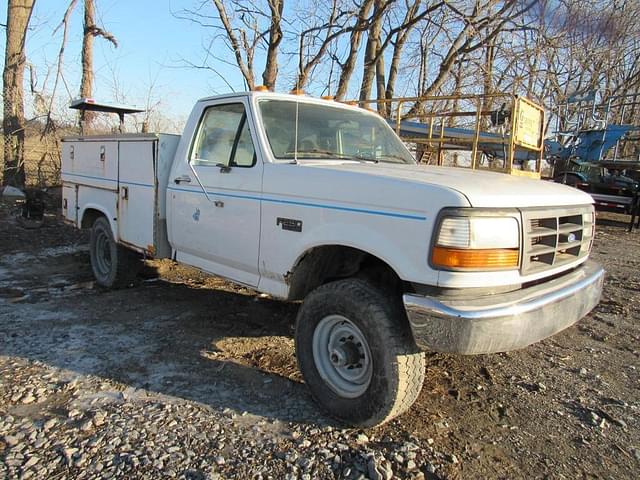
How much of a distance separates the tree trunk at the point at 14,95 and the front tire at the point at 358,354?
37.8 ft

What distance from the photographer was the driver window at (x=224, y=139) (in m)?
3.75

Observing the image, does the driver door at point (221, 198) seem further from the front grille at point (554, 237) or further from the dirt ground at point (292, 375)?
the front grille at point (554, 237)

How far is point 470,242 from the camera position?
97.4 inches

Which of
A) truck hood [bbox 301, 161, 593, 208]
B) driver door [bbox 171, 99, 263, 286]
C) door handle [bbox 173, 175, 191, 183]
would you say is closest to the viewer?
truck hood [bbox 301, 161, 593, 208]

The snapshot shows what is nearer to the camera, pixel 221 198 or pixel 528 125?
pixel 221 198

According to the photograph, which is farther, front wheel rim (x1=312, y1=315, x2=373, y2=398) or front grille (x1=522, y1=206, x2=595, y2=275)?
front wheel rim (x1=312, y1=315, x2=373, y2=398)

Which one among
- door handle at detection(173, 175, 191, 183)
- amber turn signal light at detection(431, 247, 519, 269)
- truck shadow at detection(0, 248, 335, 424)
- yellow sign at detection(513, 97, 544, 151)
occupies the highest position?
yellow sign at detection(513, 97, 544, 151)

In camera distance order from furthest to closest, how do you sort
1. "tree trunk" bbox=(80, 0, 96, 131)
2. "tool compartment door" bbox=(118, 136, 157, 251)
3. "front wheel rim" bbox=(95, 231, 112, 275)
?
"tree trunk" bbox=(80, 0, 96, 131)
"front wheel rim" bbox=(95, 231, 112, 275)
"tool compartment door" bbox=(118, 136, 157, 251)

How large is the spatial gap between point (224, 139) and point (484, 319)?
8.44 ft

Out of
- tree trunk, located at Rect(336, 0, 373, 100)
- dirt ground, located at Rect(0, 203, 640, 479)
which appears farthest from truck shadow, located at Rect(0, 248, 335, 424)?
tree trunk, located at Rect(336, 0, 373, 100)

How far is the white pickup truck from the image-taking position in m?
2.52

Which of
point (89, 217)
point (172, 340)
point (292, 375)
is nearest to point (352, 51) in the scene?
point (89, 217)

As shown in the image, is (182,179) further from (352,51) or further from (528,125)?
(352,51)

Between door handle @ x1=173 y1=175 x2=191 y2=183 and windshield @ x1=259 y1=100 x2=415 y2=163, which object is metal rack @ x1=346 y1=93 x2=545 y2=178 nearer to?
windshield @ x1=259 y1=100 x2=415 y2=163
